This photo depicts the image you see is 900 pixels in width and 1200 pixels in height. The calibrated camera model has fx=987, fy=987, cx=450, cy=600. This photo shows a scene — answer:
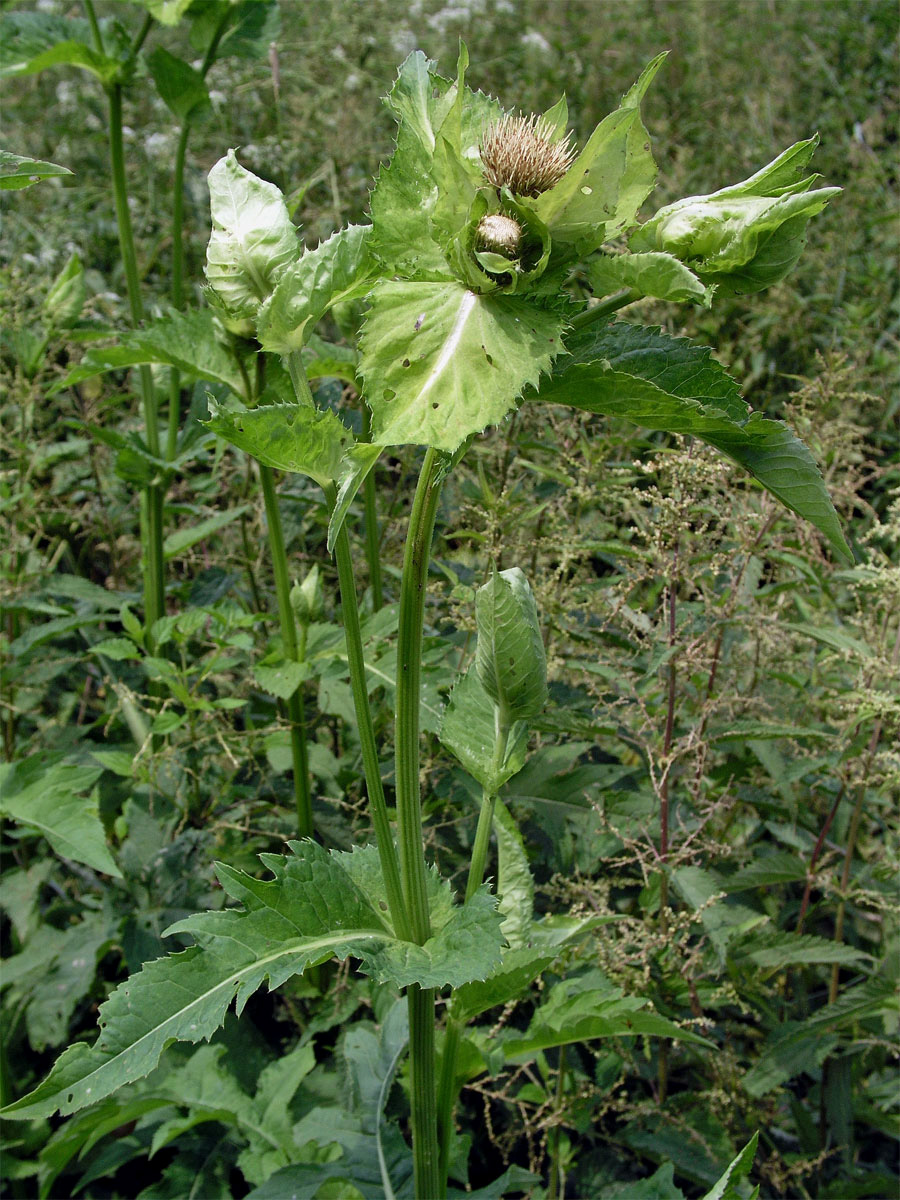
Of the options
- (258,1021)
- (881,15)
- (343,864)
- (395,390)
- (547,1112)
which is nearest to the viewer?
(395,390)

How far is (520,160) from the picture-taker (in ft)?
3.01

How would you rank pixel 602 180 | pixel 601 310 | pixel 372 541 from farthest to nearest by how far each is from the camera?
pixel 372 541
pixel 601 310
pixel 602 180

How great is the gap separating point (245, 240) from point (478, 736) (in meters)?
0.70

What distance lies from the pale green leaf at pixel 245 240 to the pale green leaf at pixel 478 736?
557 millimetres

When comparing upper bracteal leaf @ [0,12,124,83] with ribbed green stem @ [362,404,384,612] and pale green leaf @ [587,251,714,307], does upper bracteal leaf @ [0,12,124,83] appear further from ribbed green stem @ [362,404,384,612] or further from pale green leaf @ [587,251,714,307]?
pale green leaf @ [587,251,714,307]

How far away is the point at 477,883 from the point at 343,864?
0.18 metres

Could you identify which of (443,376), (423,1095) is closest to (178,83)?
(443,376)

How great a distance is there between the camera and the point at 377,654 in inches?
76.1

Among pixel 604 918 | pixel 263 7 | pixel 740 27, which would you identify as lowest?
pixel 604 918

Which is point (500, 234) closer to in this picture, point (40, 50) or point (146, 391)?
point (146, 391)

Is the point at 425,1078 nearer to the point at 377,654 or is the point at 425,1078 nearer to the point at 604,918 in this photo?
the point at 604,918

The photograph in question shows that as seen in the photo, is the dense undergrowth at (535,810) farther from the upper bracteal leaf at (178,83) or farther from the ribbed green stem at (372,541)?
the upper bracteal leaf at (178,83)

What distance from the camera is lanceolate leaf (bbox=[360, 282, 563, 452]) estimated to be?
2.92 ft

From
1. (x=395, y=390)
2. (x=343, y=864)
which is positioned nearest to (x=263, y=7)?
(x=395, y=390)
